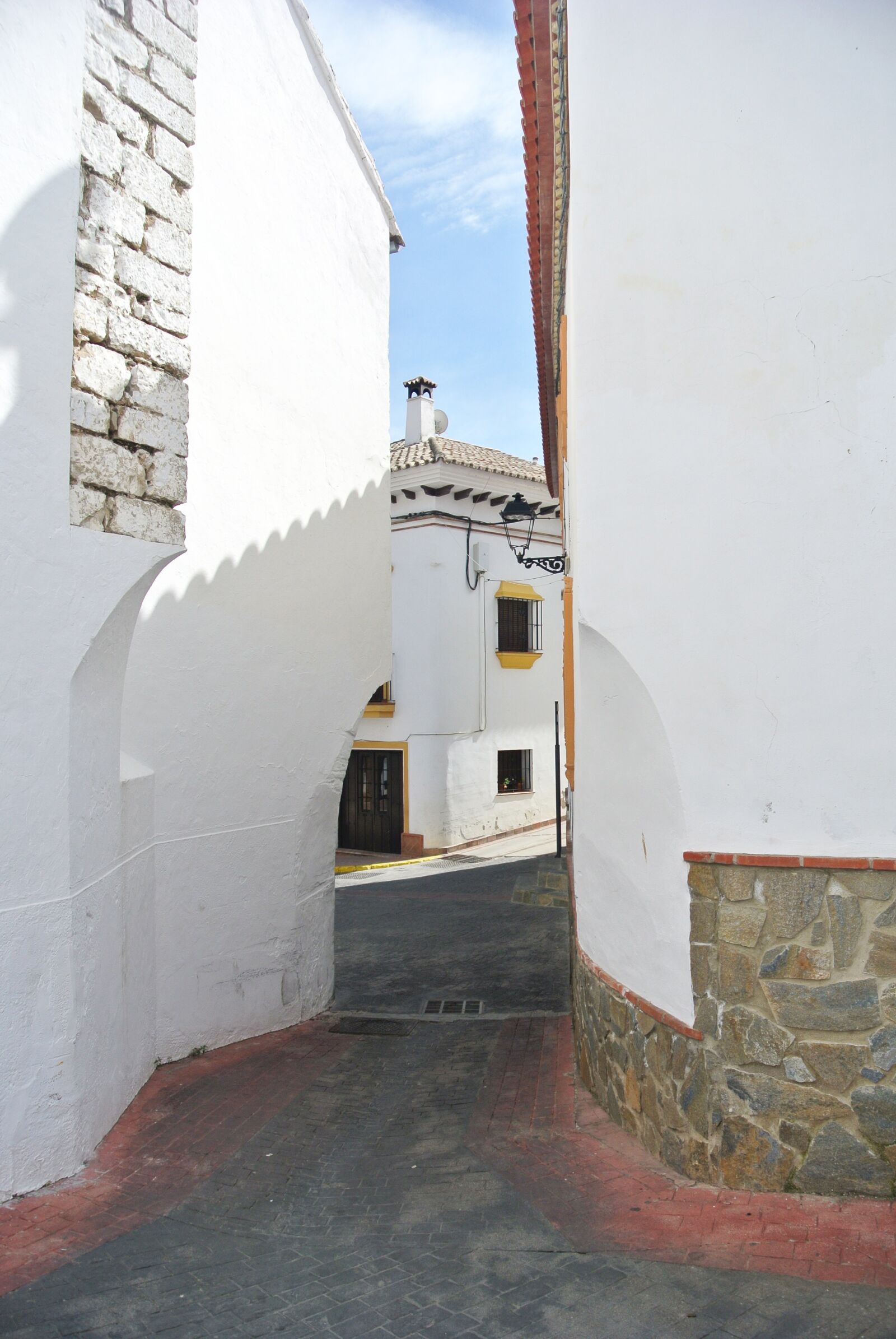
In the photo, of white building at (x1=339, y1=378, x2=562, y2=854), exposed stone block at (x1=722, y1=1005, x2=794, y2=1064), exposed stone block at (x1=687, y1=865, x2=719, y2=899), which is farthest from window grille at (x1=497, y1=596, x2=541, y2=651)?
exposed stone block at (x1=722, y1=1005, x2=794, y2=1064)

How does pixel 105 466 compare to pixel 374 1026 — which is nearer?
pixel 105 466

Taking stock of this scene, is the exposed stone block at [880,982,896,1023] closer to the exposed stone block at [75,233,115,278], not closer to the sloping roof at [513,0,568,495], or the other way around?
the exposed stone block at [75,233,115,278]

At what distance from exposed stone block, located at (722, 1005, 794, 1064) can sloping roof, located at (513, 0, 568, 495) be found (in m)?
5.48

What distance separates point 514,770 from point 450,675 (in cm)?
291

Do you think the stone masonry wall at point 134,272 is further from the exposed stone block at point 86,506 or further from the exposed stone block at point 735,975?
the exposed stone block at point 735,975

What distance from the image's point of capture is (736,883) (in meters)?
4.39

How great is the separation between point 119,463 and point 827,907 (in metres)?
3.91

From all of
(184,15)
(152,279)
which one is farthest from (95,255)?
(184,15)

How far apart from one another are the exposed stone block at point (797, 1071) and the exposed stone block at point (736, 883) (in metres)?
0.69

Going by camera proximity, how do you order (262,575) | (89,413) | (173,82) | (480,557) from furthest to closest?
(480,557) < (262,575) < (173,82) < (89,413)

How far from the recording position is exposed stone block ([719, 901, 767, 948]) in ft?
14.2

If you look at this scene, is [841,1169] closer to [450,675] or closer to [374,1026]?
[374,1026]

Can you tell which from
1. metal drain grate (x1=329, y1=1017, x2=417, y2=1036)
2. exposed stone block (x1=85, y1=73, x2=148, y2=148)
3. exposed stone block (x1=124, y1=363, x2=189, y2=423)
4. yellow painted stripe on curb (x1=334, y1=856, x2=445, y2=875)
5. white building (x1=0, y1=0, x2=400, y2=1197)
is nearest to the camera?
white building (x1=0, y1=0, x2=400, y2=1197)

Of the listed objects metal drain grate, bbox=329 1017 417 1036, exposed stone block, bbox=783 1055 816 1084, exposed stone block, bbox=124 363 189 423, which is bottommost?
metal drain grate, bbox=329 1017 417 1036
